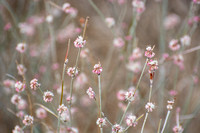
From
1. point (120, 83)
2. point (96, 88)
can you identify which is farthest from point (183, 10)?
point (96, 88)

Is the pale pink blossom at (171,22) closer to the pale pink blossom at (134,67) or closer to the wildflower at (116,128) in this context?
the pale pink blossom at (134,67)

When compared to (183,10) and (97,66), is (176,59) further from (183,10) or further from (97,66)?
(183,10)

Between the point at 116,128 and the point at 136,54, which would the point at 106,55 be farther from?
the point at 116,128

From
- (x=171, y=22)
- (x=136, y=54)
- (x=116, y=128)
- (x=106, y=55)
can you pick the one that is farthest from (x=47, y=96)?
(x=106, y=55)

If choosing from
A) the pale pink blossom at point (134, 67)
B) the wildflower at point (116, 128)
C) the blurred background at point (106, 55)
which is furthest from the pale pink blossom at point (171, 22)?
the wildflower at point (116, 128)

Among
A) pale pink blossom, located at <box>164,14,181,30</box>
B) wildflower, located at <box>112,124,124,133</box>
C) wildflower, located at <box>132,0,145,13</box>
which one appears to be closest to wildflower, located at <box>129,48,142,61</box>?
wildflower, located at <box>132,0,145,13</box>

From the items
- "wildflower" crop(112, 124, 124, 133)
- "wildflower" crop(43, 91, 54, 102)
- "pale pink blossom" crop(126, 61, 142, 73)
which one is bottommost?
"wildflower" crop(112, 124, 124, 133)

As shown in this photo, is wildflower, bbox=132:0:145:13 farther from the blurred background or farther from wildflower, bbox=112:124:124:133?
wildflower, bbox=112:124:124:133

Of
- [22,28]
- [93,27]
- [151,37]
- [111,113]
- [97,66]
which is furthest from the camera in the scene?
[93,27]
